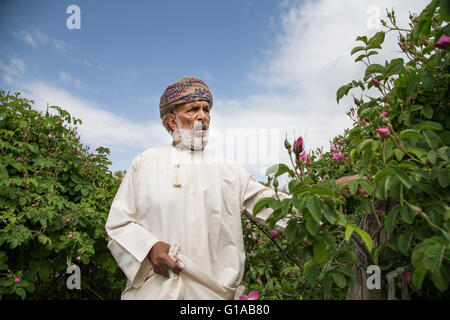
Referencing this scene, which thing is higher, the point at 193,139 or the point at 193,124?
the point at 193,124

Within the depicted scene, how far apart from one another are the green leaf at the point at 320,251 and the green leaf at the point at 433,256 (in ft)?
1.17

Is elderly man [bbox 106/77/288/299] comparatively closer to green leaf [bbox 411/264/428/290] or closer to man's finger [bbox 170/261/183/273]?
man's finger [bbox 170/261/183/273]

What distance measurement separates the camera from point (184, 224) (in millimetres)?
1785

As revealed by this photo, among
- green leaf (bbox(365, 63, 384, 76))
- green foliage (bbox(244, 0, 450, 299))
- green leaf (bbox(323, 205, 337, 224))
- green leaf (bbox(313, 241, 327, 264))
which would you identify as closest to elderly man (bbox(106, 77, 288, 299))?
green foliage (bbox(244, 0, 450, 299))

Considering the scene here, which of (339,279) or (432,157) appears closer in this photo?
(432,157)

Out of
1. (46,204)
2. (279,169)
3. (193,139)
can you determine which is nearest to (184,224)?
(193,139)

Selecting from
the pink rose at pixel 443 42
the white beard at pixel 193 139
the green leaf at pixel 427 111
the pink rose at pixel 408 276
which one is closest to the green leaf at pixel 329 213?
the pink rose at pixel 408 276

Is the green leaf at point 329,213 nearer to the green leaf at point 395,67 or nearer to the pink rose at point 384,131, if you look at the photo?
the pink rose at point 384,131

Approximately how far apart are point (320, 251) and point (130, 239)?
3.70ft

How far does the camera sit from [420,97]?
53.6 inches

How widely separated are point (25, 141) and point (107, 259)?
137cm

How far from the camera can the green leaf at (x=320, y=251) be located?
1.17 meters

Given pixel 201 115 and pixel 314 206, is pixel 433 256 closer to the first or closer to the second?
pixel 314 206
